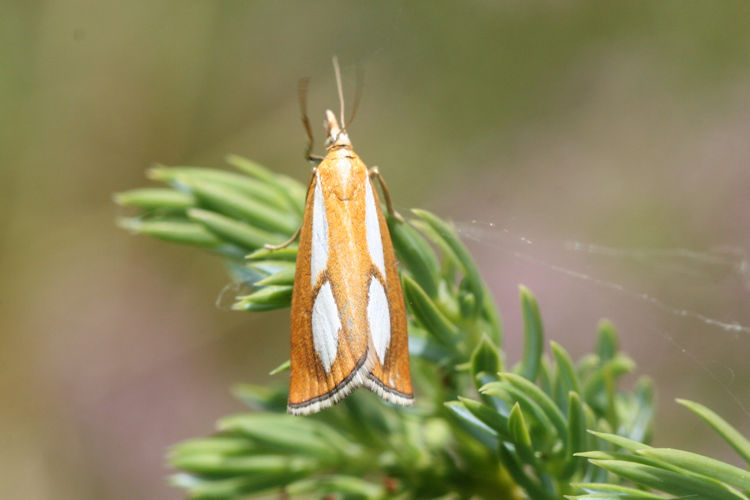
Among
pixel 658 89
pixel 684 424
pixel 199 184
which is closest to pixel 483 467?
pixel 199 184

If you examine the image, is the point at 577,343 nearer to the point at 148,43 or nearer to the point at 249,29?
the point at 249,29

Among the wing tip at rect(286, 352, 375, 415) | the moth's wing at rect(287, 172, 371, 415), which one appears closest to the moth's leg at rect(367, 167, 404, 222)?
the moth's wing at rect(287, 172, 371, 415)

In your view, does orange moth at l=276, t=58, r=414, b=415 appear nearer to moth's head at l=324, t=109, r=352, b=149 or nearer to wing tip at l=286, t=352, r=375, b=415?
wing tip at l=286, t=352, r=375, b=415

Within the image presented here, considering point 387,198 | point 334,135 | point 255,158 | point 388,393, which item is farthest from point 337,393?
point 255,158

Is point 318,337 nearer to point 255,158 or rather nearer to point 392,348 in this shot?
point 392,348

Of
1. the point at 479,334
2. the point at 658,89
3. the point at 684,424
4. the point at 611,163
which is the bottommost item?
the point at 684,424

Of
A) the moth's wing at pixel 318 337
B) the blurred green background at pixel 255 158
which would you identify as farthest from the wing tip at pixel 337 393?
the blurred green background at pixel 255 158

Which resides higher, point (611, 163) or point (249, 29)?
point (249, 29)
